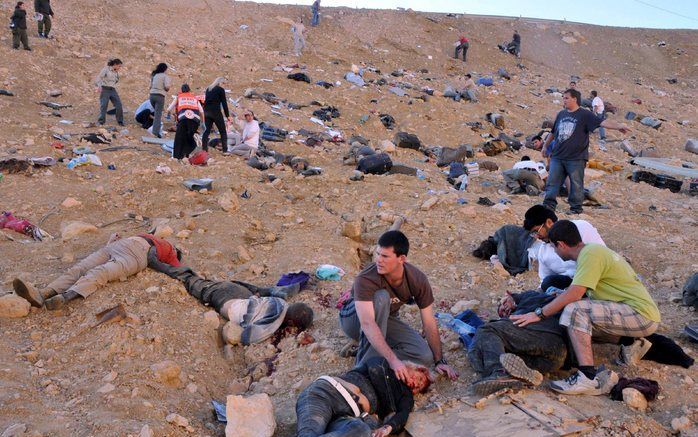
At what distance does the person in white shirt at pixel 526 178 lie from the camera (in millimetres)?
9000

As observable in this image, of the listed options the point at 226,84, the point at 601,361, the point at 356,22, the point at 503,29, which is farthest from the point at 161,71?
the point at 503,29

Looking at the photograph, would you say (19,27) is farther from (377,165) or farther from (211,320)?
(211,320)

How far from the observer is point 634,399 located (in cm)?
341

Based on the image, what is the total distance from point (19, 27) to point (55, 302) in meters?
10.9

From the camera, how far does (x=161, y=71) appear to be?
390 inches

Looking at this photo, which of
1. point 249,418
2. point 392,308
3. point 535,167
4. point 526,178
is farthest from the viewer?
point 535,167

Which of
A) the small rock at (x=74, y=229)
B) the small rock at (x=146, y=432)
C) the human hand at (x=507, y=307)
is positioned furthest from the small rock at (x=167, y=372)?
the small rock at (x=74, y=229)

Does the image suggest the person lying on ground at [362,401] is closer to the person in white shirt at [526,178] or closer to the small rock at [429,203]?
the small rock at [429,203]

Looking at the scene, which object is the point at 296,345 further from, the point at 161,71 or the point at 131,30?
the point at 131,30

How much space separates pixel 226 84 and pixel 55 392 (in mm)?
11515

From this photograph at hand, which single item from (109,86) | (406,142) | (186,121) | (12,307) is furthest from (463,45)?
(12,307)

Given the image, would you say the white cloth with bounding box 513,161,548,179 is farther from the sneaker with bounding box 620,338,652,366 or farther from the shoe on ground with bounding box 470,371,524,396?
the shoe on ground with bounding box 470,371,524,396

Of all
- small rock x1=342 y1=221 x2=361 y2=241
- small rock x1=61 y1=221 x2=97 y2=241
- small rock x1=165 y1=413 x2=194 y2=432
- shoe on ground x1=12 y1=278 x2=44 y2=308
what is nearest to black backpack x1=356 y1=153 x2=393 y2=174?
small rock x1=342 y1=221 x2=361 y2=241

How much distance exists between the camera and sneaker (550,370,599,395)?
3.48m
